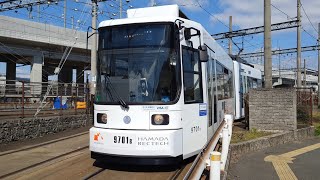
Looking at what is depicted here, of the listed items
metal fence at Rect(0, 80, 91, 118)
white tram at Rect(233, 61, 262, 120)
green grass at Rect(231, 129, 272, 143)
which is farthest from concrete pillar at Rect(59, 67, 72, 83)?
green grass at Rect(231, 129, 272, 143)

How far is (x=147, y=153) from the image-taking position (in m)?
7.38

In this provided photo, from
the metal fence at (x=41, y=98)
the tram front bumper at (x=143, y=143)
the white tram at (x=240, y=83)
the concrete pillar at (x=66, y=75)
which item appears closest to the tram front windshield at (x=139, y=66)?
the tram front bumper at (x=143, y=143)

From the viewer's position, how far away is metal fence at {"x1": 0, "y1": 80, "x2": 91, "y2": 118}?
15555 mm

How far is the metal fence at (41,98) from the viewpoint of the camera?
1555 centimetres

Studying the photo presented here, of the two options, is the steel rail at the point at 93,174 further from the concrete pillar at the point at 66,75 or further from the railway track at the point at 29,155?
the concrete pillar at the point at 66,75

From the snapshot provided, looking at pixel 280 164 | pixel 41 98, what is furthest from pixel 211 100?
pixel 41 98

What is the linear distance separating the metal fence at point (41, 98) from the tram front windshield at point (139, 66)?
8.15m

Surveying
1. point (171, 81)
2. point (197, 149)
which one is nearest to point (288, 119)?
point (197, 149)

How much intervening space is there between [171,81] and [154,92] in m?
0.41

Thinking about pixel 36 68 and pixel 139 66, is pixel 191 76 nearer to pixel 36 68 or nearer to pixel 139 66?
pixel 139 66

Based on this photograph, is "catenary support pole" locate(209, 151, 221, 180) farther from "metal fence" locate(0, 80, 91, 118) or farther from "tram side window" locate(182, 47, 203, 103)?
"metal fence" locate(0, 80, 91, 118)

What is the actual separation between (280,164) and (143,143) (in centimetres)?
509

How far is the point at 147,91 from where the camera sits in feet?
25.0

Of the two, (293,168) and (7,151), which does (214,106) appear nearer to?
(293,168)
